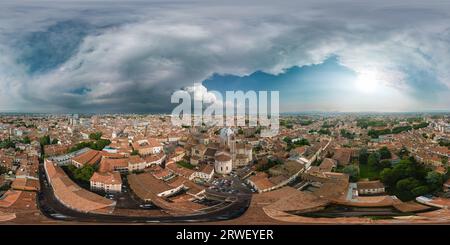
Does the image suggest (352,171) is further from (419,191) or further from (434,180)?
(434,180)

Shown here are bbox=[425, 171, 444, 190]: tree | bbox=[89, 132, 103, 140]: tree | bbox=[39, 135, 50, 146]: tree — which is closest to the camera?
bbox=[425, 171, 444, 190]: tree

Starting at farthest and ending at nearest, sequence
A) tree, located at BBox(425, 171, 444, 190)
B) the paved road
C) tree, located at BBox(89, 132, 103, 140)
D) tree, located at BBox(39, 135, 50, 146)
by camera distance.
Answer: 1. tree, located at BBox(39, 135, 50, 146)
2. tree, located at BBox(89, 132, 103, 140)
3. tree, located at BBox(425, 171, 444, 190)
4. the paved road

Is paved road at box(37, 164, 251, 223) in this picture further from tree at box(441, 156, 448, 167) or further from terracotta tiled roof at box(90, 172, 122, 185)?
tree at box(441, 156, 448, 167)

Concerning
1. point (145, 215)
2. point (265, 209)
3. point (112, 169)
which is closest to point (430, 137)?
point (265, 209)

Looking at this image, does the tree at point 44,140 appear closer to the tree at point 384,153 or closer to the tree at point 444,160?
the tree at point 384,153

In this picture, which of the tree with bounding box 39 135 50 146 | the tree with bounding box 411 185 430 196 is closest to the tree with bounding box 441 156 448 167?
the tree with bounding box 411 185 430 196
